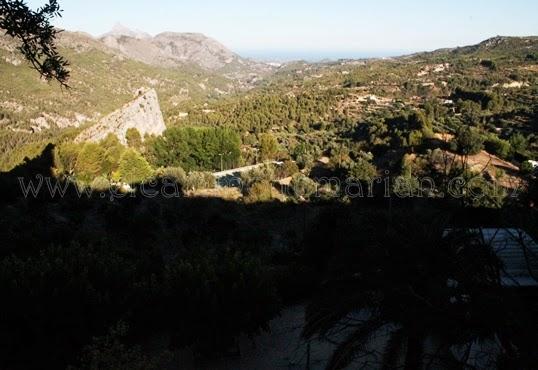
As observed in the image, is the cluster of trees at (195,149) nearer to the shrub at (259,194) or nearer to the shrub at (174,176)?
the shrub at (174,176)

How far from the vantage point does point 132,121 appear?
54531mm

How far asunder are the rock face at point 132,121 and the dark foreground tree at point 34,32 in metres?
42.6

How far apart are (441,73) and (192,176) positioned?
7051 centimetres

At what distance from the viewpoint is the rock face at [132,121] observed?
4878 centimetres

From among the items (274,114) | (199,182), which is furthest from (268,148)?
(274,114)

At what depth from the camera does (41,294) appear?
9.27 m

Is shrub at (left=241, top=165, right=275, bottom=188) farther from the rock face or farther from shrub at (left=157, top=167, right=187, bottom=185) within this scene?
the rock face

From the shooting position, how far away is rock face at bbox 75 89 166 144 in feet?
160

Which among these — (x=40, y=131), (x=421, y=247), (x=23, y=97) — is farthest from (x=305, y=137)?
(x=23, y=97)

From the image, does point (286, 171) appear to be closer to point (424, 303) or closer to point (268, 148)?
point (268, 148)

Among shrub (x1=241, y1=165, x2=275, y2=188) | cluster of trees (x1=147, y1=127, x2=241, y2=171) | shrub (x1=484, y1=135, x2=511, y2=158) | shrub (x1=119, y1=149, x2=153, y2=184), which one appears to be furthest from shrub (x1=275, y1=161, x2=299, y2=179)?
shrub (x1=484, y1=135, x2=511, y2=158)

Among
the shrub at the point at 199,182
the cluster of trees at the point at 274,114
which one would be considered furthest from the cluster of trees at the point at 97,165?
the cluster of trees at the point at 274,114

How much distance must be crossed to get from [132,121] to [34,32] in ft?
167

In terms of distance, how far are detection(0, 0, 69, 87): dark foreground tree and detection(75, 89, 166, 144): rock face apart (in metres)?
42.6
